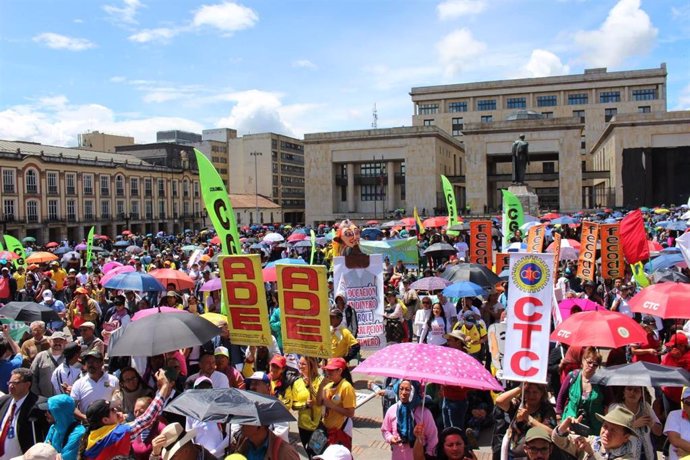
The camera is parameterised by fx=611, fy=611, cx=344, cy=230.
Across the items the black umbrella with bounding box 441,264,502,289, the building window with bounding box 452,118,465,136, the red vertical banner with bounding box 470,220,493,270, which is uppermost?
the building window with bounding box 452,118,465,136

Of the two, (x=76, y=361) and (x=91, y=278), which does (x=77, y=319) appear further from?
(x=91, y=278)

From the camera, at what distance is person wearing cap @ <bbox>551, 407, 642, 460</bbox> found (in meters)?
4.33

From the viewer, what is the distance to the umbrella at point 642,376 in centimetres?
494

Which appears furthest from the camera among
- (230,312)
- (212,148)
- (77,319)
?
(212,148)

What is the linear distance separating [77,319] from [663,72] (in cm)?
8210

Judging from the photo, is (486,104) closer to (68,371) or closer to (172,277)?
(172,277)

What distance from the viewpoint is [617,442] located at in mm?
4477

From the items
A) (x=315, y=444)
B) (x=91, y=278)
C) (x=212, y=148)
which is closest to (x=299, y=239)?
(x=91, y=278)

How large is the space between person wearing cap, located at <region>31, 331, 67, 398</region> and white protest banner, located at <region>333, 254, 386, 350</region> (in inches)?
147

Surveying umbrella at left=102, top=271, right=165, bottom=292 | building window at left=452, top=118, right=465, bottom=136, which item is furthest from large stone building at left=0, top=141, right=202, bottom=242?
umbrella at left=102, top=271, right=165, bottom=292

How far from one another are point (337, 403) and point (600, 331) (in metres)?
2.69

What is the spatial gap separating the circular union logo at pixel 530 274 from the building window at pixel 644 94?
264ft

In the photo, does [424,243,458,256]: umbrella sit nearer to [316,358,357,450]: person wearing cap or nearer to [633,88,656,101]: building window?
[316,358,357,450]: person wearing cap

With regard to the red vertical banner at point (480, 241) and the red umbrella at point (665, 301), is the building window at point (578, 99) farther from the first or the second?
the red umbrella at point (665, 301)
